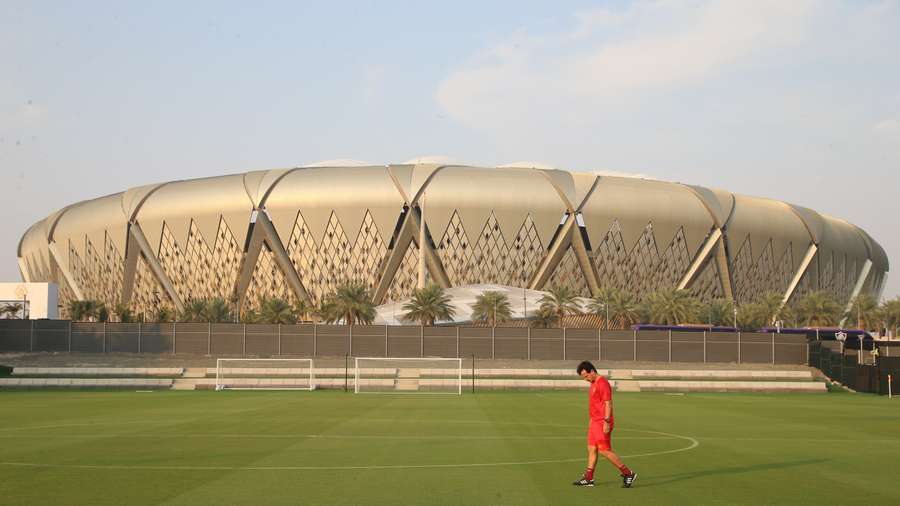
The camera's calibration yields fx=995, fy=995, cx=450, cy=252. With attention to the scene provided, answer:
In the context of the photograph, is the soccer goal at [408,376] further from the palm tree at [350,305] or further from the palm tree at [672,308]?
the palm tree at [672,308]

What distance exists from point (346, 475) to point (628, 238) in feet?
361

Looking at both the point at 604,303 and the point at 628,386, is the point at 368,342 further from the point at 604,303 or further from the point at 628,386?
the point at 604,303

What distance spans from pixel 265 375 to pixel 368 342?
9876mm

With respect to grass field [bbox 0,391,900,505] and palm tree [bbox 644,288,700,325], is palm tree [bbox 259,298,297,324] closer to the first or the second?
palm tree [bbox 644,288,700,325]

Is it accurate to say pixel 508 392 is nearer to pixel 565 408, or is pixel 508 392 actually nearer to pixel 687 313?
pixel 565 408

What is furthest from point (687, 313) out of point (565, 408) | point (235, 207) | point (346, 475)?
point (346, 475)

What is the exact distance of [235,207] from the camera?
121 metres

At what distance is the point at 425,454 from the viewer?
1780 cm

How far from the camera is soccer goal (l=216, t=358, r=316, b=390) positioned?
45188 mm

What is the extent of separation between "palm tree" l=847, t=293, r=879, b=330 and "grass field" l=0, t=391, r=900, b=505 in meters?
105

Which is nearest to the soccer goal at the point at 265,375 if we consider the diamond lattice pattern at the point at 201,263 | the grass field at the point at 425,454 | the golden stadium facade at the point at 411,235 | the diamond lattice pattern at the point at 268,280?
the grass field at the point at 425,454

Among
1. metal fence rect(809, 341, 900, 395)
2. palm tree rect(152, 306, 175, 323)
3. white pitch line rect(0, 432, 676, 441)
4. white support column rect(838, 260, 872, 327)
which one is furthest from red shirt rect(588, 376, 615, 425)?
white support column rect(838, 260, 872, 327)

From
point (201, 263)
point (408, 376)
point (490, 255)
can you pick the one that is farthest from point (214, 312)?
point (408, 376)

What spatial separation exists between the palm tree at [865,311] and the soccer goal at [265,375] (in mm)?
93612
